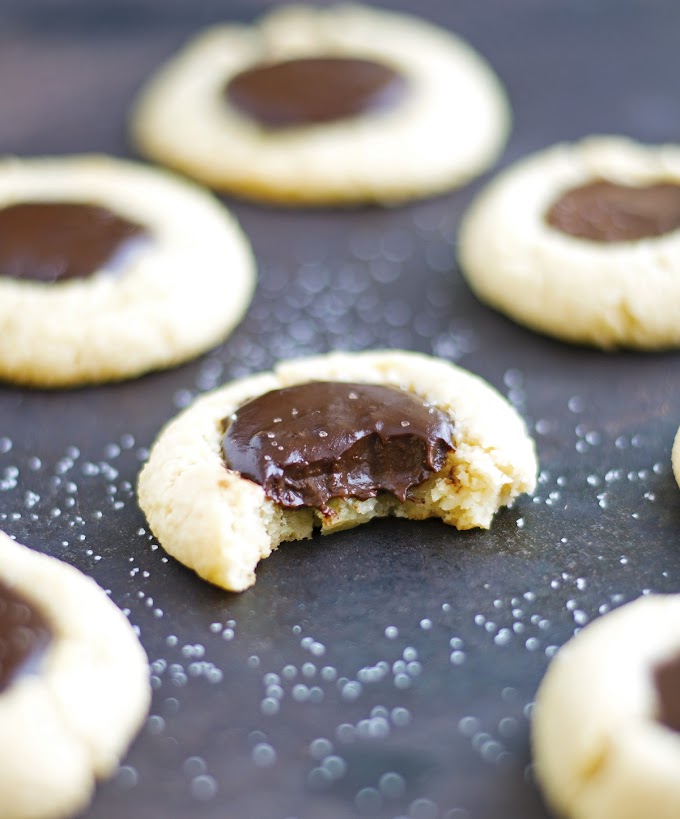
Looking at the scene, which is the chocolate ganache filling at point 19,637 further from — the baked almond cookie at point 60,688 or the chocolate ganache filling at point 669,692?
the chocolate ganache filling at point 669,692

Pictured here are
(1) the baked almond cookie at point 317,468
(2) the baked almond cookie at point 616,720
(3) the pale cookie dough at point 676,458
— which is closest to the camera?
(2) the baked almond cookie at point 616,720

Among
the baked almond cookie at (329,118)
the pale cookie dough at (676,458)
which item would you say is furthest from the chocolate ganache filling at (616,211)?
the pale cookie dough at (676,458)

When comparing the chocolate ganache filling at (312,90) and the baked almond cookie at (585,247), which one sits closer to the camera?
the baked almond cookie at (585,247)

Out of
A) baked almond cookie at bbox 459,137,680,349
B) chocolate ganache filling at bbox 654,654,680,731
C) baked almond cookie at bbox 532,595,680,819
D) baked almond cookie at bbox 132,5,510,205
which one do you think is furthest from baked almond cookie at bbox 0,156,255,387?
chocolate ganache filling at bbox 654,654,680,731

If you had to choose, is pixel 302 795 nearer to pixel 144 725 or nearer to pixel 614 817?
pixel 144 725

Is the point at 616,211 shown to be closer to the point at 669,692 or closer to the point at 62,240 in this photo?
the point at 62,240

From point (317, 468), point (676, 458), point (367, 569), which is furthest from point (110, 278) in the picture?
point (676, 458)
